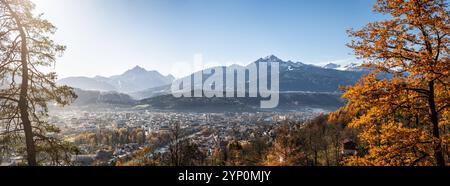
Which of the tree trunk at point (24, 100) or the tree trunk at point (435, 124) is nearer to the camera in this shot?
the tree trunk at point (435, 124)

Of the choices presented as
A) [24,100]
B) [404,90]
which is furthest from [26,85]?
[404,90]

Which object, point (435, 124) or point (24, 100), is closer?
point (435, 124)

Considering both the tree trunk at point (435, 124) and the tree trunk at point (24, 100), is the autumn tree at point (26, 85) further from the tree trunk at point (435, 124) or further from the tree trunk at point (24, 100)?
the tree trunk at point (435, 124)

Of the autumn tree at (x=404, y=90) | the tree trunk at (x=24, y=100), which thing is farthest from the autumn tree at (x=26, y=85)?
the autumn tree at (x=404, y=90)

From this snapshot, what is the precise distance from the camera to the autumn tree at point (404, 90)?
39.6 ft

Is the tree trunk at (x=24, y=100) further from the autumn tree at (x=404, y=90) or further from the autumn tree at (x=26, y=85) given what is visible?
the autumn tree at (x=404, y=90)

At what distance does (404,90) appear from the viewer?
503 inches

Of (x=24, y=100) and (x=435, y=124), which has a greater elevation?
(x=24, y=100)

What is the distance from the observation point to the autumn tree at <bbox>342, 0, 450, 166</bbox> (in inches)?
475

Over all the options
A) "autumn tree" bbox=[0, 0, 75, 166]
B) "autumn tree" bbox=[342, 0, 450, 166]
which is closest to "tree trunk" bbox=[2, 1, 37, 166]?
"autumn tree" bbox=[0, 0, 75, 166]

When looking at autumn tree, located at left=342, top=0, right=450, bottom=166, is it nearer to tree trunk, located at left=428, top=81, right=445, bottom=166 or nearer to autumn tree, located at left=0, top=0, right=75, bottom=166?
tree trunk, located at left=428, top=81, right=445, bottom=166

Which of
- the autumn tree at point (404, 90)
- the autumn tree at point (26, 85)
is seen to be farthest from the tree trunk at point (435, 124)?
the autumn tree at point (26, 85)

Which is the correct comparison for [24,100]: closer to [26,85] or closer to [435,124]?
[26,85]
